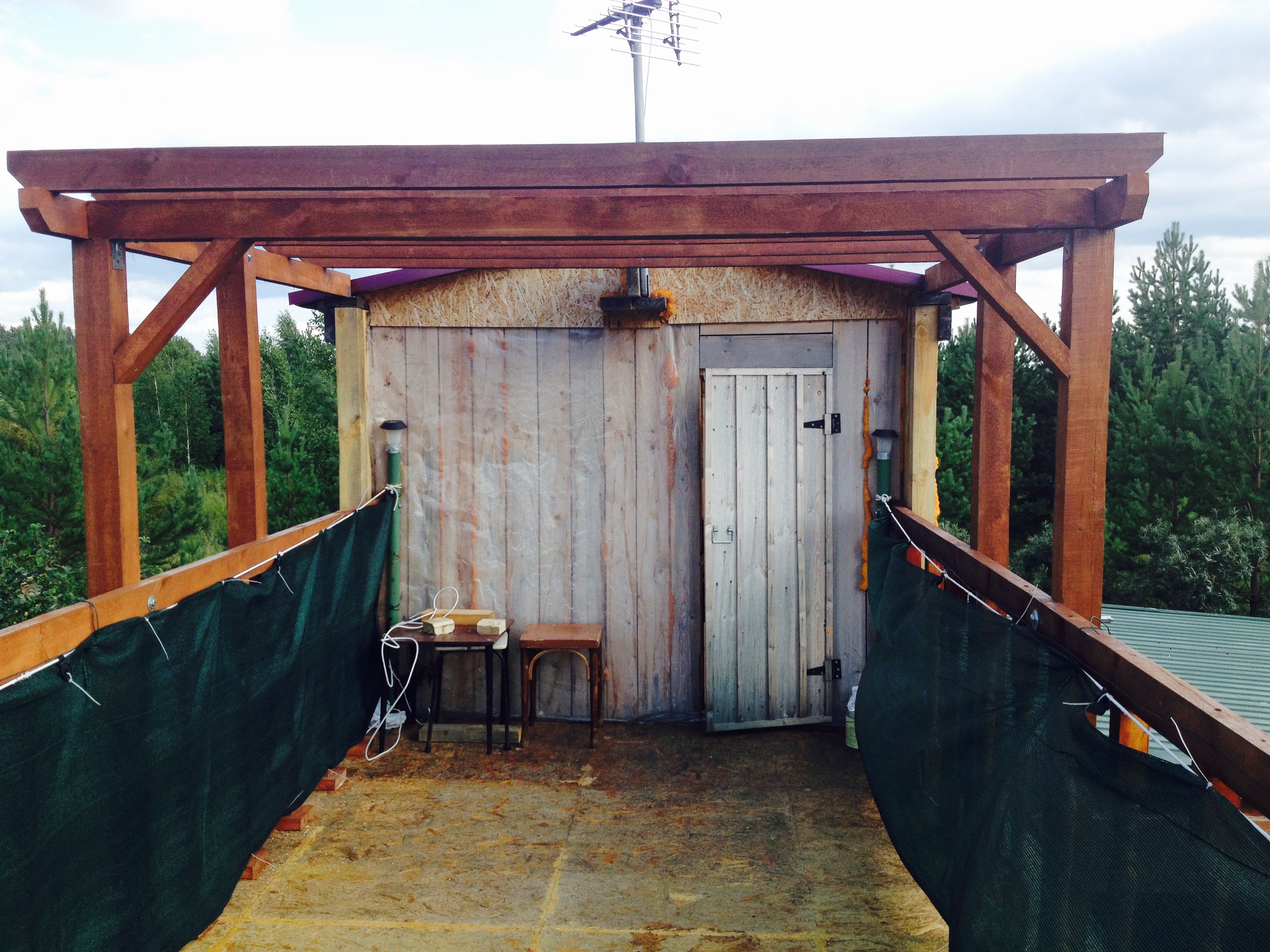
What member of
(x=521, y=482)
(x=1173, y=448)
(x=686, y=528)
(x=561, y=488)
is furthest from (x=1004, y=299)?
(x=1173, y=448)

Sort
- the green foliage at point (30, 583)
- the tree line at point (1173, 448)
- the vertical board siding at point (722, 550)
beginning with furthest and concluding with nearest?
1. the tree line at point (1173, 448)
2. the green foliage at point (30, 583)
3. the vertical board siding at point (722, 550)

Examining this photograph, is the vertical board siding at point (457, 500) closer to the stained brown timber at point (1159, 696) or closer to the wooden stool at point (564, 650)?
the wooden stool at point (564, 650)

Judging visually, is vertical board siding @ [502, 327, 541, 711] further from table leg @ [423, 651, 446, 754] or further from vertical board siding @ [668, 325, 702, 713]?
vertical board siding @ [668, 325, 702, 713]

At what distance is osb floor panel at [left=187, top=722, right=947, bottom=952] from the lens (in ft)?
9.81

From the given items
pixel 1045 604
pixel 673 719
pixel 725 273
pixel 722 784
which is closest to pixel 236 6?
pixel 725 273

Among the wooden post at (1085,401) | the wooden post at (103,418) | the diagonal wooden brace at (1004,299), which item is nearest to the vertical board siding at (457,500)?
the wooden post at (103,418)

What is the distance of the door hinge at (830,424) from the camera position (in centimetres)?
499

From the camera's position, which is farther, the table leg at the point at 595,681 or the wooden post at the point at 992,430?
the table leg at the point at 595,681

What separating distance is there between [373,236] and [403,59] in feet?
23.8

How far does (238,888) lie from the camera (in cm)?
327

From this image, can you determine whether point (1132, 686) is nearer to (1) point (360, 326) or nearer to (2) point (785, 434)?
(2) point (785, 434)

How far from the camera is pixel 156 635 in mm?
2418

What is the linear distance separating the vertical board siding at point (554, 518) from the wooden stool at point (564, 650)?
0.31 feet

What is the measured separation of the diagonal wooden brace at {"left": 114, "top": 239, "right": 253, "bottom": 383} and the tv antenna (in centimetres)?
684
